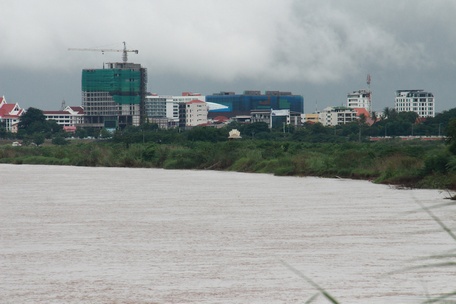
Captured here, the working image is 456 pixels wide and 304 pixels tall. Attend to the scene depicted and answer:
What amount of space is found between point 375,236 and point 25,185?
54.9 feet

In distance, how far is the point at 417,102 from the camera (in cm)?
17675

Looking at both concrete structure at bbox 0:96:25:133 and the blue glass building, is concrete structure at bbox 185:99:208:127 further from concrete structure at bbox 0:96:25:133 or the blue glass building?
concrete structure at bbox 0:96:25:133

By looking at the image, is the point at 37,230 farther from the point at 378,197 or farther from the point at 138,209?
the point at 378,197

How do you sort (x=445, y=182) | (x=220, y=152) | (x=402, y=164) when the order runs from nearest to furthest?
(x=445, y=182), (x=402, y=164), (x=220, y=152)

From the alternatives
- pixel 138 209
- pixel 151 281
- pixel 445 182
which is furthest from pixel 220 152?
pixel 151 281

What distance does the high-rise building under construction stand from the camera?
5625 inches

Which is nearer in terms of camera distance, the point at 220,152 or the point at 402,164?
the point at 402,164

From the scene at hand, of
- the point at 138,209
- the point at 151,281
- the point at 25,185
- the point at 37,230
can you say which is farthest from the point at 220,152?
the point at 151,281

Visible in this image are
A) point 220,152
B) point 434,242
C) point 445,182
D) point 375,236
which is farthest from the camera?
point 220,152

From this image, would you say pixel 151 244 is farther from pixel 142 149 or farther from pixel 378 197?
pixel 142 149

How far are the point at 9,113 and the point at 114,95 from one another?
53.0 feet

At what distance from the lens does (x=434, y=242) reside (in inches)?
453

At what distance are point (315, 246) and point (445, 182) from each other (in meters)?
11.7

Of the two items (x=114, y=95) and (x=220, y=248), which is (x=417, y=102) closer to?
(x=114, y=95)
